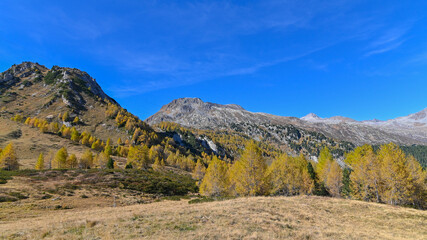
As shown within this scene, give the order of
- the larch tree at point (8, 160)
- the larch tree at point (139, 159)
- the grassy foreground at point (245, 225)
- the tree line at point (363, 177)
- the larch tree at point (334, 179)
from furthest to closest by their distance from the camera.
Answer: the larch tree at point (139, 159), the larch tree at point (8, 160), the larch tree at point (334, 179), the tree line at point (363, 177), the grassy foreground at point (245, 225)

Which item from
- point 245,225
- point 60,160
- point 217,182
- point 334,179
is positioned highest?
point 60,160

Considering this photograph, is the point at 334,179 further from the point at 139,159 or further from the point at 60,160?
the point at 60,160

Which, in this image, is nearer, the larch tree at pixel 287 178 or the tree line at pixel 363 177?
the tree line at pixel 363 177

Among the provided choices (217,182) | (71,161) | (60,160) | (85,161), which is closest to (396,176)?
(217,182)

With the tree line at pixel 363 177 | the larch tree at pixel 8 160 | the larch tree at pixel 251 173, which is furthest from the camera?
the larch tree at pixel 8 160

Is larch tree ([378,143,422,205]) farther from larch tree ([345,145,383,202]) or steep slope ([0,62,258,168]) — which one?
steep slope ([0,62,258,168])

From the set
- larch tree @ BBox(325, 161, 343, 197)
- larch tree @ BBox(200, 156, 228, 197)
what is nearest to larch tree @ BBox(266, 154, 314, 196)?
larch tree @ BBox(325, 161, 343, 197)

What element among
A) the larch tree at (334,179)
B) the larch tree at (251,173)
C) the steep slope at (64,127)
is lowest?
the larch tree at (334,179)

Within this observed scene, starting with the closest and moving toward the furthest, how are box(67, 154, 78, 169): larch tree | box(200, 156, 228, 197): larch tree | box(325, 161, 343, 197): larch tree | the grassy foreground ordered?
the grassy foreground < box(200, 156, 228, 197): larch tree < box(325, 161, 343, 197): larch tree < box(67, 154, 78, 169): larch tree

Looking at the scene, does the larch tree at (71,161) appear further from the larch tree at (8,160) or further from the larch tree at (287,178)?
the larch tree at (287,178)

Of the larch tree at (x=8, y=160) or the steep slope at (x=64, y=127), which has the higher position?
the steep slope at (x=64, y=127)

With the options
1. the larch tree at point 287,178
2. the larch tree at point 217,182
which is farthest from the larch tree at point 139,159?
the larch tree at point 287,178

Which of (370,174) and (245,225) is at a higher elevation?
(370,174)

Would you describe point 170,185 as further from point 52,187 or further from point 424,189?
point 424,189
